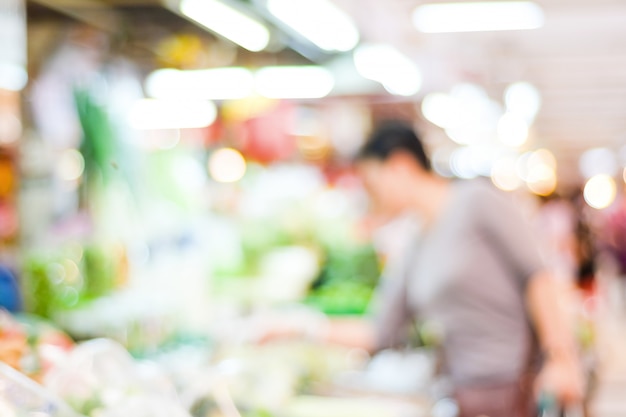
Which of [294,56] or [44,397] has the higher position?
[294,56]

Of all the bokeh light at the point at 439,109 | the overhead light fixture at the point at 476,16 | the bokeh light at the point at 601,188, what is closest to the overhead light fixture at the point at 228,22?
the overhead light fixture at the point at 476,16

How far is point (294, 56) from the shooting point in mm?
4023

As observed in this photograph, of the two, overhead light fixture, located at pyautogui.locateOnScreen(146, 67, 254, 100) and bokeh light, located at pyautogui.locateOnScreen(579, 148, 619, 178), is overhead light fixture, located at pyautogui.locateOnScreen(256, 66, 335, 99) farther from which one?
bokeh light, located at pyautogui.locateOnScreen(579, 148, 619, 178)

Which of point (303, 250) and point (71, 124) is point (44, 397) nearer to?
point (71, 124)

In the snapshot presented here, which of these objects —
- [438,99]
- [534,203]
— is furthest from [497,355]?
[534,203]

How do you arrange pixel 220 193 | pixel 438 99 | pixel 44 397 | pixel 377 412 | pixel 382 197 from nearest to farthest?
pixel 44 397 < pixel 377 412 < pixel 382 197 < pixel 220 193 < pixel 438 99

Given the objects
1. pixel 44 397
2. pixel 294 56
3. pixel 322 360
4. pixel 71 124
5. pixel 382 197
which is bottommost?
pixel 322 360

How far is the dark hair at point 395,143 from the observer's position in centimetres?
351

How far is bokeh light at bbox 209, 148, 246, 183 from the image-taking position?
4.95 m

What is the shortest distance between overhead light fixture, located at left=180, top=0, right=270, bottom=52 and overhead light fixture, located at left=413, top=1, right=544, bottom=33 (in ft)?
6.84

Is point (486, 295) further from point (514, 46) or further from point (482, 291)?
point (514, 46)

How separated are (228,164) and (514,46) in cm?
424

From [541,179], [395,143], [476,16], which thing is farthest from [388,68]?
[541,179]

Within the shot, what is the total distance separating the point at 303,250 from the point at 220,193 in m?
0.49
